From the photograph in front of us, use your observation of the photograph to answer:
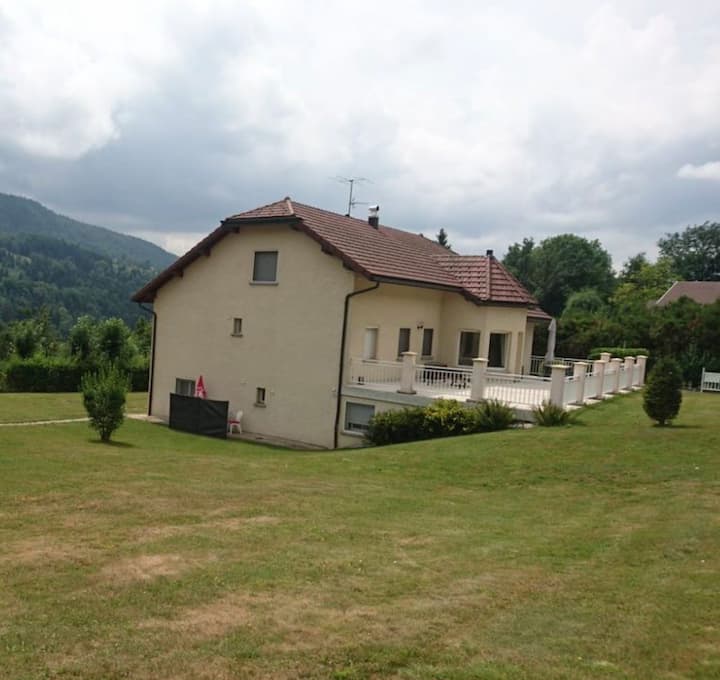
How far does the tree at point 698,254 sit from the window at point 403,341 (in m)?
89.1

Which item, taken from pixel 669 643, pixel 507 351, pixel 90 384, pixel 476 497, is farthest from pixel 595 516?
pixel 507 351

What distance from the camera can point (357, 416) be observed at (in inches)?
890

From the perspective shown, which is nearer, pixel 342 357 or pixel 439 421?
pixel 439 421

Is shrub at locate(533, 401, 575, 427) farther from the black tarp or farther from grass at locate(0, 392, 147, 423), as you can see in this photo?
grass at locate(0, 392, 147, 423)

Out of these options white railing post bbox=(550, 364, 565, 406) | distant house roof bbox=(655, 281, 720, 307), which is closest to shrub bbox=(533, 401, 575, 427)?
white railing post bbox=(550, 364, 565, 406)

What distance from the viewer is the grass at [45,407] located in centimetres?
2605

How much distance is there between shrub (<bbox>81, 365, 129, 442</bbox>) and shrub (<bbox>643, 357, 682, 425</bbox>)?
47.7 ft

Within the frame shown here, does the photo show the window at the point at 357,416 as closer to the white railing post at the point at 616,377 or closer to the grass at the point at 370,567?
the grass at the point at 370,567

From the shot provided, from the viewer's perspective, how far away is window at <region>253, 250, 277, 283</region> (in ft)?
81.2

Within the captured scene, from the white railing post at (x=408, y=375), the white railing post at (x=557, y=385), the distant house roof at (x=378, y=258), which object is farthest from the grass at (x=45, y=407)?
the white railing post at (x=557, y=385)

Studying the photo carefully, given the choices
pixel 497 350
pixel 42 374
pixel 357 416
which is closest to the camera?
pixel 357 416

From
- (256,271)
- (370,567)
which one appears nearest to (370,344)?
(256,271)

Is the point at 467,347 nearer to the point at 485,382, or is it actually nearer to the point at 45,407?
the point at 485,382

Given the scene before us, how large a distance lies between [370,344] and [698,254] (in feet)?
320
